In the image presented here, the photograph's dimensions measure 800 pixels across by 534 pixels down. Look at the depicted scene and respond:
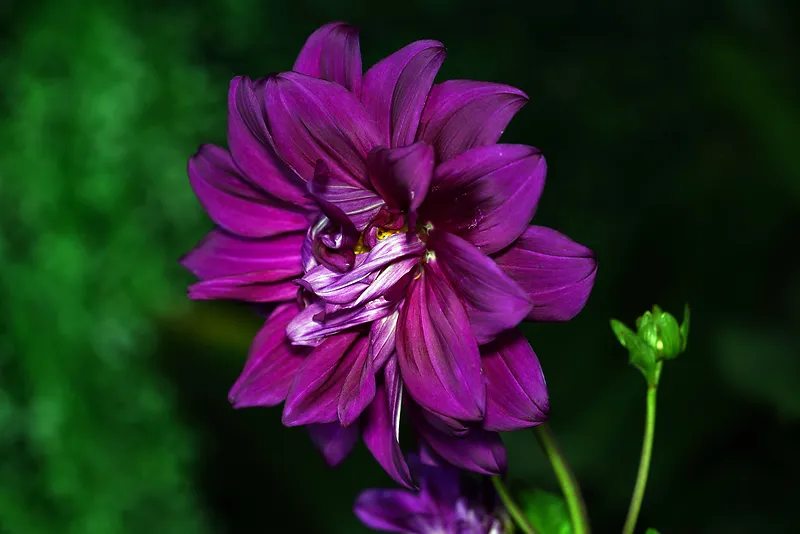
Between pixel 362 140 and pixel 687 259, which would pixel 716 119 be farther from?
pixel 362 140

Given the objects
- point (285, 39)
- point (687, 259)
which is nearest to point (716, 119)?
point (687, 259)

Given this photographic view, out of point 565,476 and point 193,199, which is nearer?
point 565,476

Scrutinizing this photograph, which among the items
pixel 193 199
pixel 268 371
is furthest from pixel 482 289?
pixel 193 199

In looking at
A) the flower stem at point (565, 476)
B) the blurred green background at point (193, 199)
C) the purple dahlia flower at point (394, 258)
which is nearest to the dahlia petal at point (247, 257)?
the purple dahlia flower at point (394, 258)

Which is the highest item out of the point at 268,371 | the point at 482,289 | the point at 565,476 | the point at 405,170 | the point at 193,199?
the point at 405,170

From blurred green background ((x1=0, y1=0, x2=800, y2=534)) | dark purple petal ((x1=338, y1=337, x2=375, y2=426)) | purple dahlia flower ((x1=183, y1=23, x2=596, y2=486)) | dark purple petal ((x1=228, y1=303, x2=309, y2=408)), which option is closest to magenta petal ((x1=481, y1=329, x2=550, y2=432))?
purple dahlia flower ((x1=183, y1=23, x2=596, y2=486))

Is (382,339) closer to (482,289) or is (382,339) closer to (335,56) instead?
(482,289)

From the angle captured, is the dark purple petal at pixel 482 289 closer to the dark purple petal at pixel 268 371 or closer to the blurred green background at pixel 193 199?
the dark purple petal at pixel 268 371

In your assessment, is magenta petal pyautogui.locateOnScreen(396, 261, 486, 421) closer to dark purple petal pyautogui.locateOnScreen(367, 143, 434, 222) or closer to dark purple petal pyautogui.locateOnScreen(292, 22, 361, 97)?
dark purple petal pyautogui.locateOnScreen(367, 143, 434, 222)
